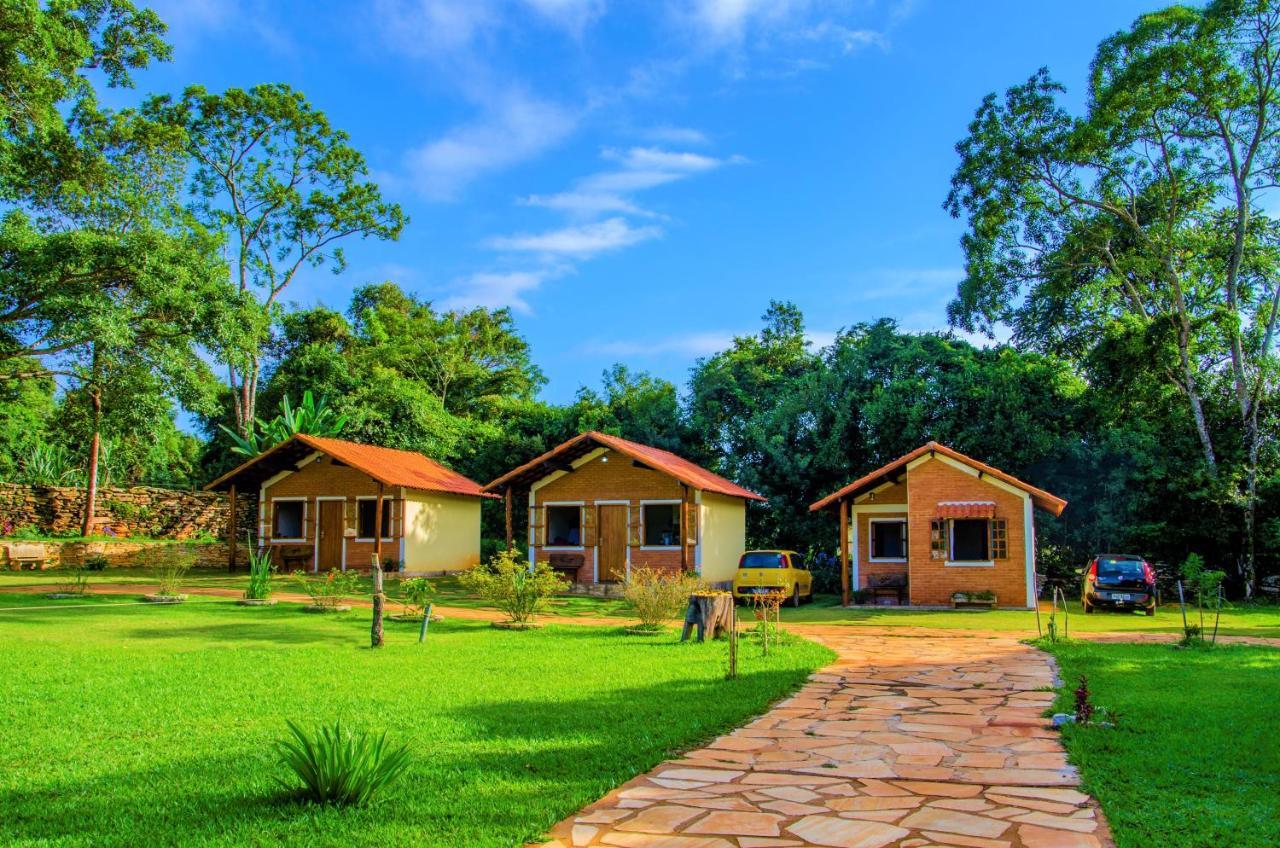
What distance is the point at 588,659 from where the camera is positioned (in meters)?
11.2

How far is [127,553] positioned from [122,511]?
371 cm

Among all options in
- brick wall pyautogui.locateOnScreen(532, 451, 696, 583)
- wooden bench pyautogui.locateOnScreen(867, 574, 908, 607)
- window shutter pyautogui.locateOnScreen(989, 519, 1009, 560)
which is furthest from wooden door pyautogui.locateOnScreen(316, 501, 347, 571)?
window shutter pyautogui.locateOnScreen(989, 519, 1009, 560)

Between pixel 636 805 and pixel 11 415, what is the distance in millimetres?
36041

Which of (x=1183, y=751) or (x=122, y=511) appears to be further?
(x=122, y=511)

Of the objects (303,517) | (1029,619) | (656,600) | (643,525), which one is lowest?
(1029,619)

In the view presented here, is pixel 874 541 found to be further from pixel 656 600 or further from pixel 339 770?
pixel 339 770

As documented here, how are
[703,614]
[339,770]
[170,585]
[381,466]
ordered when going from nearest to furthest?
[339,770]
[703,614]
[170,585]
[381,466]

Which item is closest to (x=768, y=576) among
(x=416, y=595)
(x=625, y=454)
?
Answer: (x=625, y=454)

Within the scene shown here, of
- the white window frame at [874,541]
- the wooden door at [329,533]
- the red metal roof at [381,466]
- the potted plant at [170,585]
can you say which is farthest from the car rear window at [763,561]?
the potted plant at [170,585]

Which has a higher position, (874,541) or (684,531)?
(684,531)

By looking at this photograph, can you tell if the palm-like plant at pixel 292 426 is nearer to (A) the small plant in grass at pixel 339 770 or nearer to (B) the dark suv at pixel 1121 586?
(B) the dark suv at pixel 1121 586

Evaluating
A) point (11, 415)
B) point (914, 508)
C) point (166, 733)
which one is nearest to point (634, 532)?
point (914, 508)

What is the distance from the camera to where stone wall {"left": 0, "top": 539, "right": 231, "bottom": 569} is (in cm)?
2447

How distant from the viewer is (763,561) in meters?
22.7
